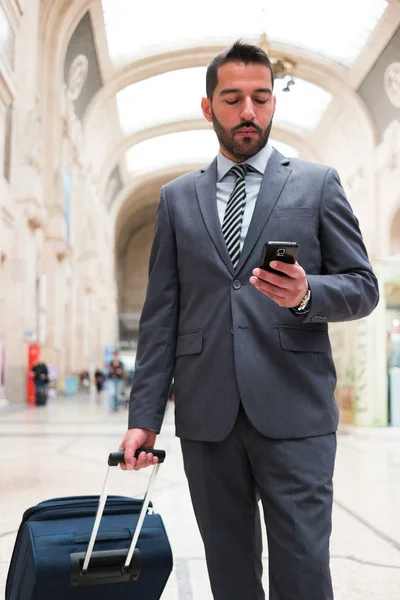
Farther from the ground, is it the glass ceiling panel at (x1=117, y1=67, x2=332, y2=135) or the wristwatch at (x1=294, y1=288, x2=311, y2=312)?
the glass ceiling panel at (x1=117, y1=67, x2=332, y2=135)

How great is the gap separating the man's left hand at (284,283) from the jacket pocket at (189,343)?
0.35 metres

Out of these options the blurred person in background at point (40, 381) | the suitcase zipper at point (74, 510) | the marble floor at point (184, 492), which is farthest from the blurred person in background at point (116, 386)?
the suitcase zipper at point (74, 510)

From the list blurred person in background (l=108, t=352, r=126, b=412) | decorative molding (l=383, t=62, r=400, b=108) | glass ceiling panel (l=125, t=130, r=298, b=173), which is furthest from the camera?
glass ceiling panel (l=125, t=130, r=298, b=173)

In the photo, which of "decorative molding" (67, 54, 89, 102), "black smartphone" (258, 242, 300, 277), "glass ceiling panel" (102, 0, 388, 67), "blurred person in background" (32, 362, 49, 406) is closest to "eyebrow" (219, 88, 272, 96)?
"black smartphone" (258, 242, 300, 277)

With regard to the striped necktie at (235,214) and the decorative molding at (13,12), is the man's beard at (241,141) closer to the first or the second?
the striped necktie at (235,214)

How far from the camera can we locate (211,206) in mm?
1928

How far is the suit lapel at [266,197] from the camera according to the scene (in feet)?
5.92

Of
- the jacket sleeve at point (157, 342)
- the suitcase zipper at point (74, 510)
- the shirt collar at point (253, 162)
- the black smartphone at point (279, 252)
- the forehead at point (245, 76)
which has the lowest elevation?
the suitcase zipper at point (74, 510)

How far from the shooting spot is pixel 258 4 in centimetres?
2177

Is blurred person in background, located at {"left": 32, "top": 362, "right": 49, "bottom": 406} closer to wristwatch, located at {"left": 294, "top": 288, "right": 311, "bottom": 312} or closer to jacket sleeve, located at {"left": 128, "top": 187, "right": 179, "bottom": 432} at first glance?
jacket sleeve, located at {"left": 128, "top": 187, "right": 179, "bottom": 432}

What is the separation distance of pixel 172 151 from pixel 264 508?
35.6 metres

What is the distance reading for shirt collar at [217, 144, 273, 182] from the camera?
1.95m

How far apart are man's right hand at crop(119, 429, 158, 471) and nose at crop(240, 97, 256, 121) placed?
967mm

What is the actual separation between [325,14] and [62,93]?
364 inches
